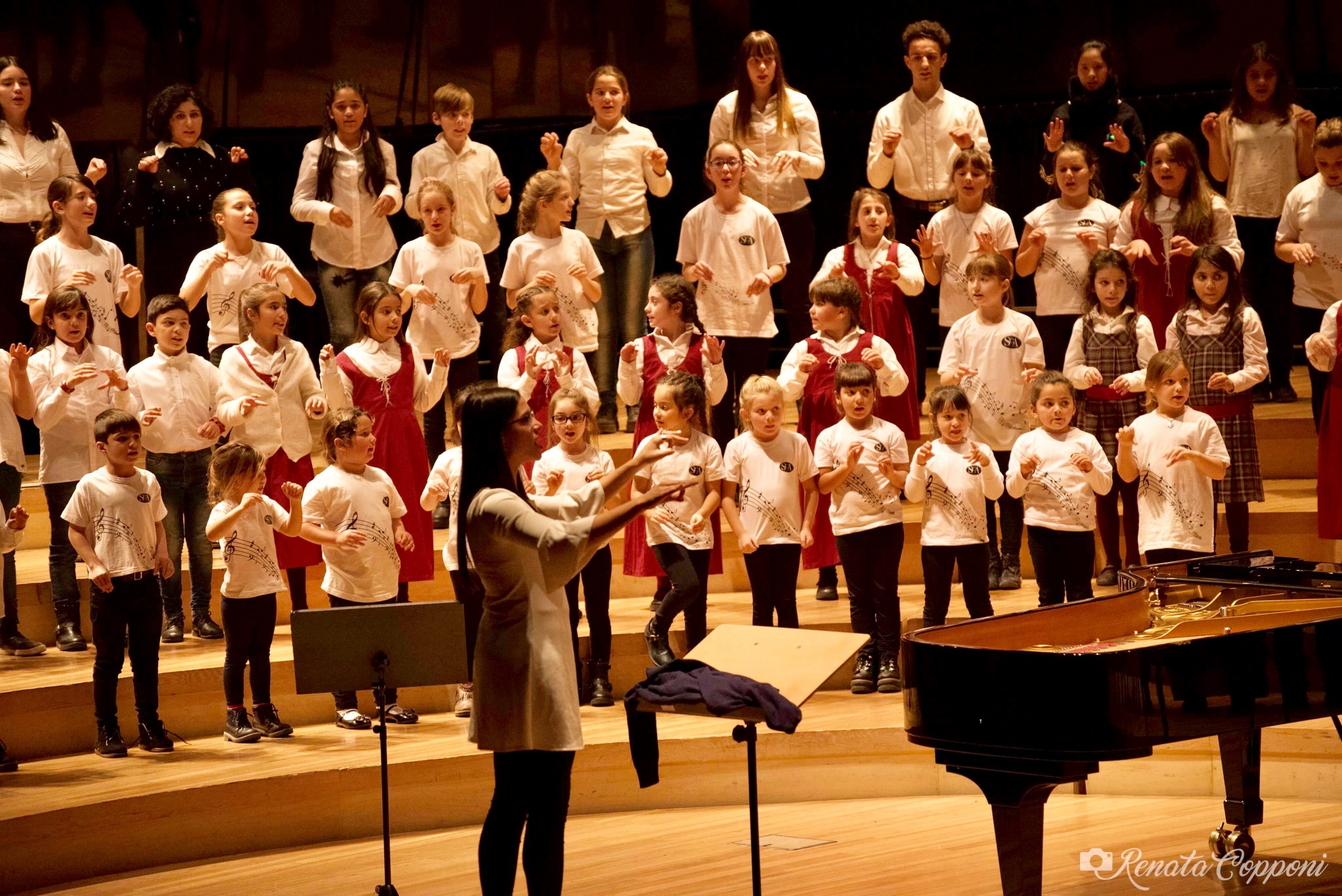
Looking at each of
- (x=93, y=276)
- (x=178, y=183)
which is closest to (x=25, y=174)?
(x=178, y=183)

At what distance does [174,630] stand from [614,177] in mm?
2702

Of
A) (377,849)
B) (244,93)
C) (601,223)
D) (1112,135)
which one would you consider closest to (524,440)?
(377,849)

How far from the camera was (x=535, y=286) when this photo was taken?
20.0 feet

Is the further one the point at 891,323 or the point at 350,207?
the point at 350,207

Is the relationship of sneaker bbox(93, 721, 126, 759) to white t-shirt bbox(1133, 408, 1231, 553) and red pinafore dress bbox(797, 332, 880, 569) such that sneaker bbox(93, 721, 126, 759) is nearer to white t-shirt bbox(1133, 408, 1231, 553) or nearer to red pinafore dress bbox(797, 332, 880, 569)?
red pinafore dress bbox(797, 332, 880, 569)

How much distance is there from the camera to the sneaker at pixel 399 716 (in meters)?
5.59

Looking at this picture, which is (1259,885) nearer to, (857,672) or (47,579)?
(857,672)

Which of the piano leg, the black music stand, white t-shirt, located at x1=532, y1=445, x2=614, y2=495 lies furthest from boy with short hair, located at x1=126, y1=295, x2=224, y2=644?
the piano leg

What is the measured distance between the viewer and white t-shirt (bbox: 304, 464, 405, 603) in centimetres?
539

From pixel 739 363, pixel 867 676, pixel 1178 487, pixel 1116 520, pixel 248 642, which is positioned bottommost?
pixel 867 676

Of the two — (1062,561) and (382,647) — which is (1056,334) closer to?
(1062,561)

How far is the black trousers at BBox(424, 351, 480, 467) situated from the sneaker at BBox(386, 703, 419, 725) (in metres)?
1.27

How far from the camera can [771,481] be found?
5.56 m

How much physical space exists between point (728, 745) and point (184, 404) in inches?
92.1
